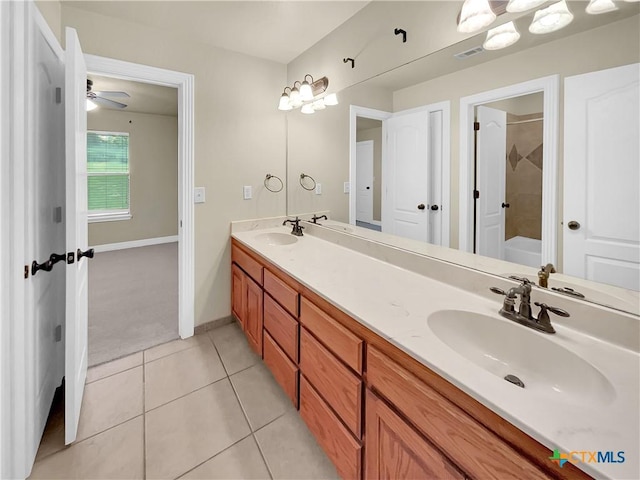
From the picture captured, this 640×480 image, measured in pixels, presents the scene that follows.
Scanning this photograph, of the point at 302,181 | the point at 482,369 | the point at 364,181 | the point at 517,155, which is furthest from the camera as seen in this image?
the point at 302,181

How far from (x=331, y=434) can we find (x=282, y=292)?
701 mm

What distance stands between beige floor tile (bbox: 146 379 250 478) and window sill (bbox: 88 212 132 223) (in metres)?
4.74

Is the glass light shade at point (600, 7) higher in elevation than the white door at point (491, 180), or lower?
higher

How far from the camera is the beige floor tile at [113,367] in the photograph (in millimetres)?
2000

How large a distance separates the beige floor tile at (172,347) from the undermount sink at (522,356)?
2042 mm

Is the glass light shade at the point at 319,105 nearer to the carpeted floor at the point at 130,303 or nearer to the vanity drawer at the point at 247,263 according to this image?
the vanity drawer at the point at 247,263

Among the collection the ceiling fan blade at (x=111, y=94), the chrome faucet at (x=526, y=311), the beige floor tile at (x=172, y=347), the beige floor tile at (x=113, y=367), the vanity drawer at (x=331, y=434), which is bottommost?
the beige floor tile at (x=113, y=367)

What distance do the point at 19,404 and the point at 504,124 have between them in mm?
2209

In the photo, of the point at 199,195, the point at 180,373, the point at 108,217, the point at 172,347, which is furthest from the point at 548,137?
the point at 108,217

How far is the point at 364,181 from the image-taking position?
6.37ft

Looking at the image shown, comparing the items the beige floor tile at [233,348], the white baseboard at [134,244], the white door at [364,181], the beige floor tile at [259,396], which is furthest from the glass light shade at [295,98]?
the white baseboard at [134,244]

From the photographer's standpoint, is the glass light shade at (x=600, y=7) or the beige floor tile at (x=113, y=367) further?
the beige floor tile at (x=113, y=367)

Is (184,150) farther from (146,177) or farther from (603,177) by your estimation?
(146,177)

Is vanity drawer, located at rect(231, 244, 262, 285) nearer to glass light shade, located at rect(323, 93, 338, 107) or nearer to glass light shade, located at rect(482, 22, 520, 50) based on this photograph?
glass light shade, located at rect(323, 93, 338, 107)
